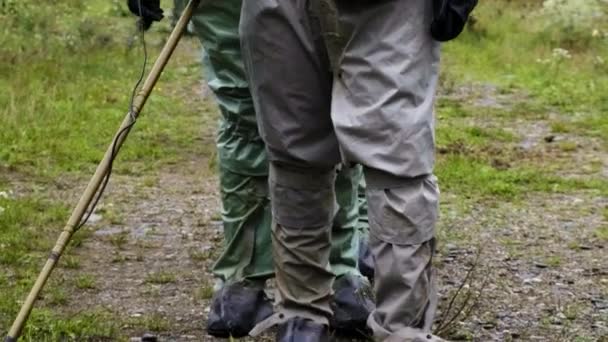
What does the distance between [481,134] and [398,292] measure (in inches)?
220

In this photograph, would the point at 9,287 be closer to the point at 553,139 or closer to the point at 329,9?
the point at 329,9

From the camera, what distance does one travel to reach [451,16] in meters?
3.22

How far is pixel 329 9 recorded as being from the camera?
3.31 metres

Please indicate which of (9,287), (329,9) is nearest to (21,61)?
(9,287)

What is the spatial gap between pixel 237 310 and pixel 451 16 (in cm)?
150

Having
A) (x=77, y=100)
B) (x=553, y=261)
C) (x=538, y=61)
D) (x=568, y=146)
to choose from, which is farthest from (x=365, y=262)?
(x=538, y=61)

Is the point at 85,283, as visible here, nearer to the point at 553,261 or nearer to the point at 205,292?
the point at 205,292

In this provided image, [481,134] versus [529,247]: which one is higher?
[529,247]

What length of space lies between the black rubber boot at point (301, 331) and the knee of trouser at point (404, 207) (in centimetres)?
59

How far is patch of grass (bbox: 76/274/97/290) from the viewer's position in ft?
16.1

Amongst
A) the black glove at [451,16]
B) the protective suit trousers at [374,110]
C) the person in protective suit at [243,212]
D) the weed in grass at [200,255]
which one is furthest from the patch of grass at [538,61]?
the black glove at [451,16]

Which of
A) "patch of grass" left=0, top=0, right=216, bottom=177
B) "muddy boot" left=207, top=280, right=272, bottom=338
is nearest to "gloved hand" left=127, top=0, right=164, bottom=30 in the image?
"muddy boot" left=207, top=280, right=272, bottom=338

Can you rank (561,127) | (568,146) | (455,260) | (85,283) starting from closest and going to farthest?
(85,283), (455,260), (568,146), (561,127)

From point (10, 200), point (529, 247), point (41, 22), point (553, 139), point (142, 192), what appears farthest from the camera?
point (41, 22)
